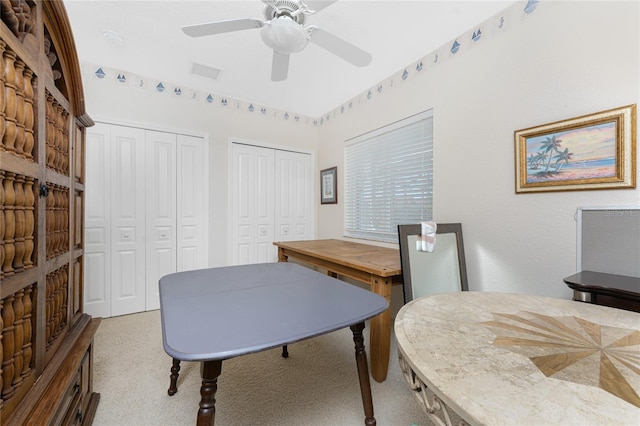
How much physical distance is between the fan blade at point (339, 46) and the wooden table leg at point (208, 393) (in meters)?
1.84

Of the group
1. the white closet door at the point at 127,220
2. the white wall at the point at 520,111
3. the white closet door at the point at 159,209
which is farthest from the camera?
the white closet door at the point at 159,209

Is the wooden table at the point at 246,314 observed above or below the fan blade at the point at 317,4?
below

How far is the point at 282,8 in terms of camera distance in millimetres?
1486

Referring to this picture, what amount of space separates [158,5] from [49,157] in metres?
1.56

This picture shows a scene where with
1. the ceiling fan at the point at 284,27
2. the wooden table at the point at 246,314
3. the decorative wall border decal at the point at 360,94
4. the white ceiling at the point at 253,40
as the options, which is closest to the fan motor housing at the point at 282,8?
the ceiling fan at the point at 284,27

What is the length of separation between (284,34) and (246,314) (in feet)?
4.99

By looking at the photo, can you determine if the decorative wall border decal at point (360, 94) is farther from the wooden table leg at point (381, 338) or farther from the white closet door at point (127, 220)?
the wooden table leg at point (381, 338)

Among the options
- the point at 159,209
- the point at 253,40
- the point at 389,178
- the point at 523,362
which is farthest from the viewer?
the point at 159,209

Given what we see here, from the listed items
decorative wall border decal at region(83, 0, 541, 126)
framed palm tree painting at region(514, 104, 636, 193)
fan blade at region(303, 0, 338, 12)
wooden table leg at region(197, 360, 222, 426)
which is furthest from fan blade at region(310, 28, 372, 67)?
wooden table leg at region(197, 360, 222, 426)

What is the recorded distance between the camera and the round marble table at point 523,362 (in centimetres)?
52

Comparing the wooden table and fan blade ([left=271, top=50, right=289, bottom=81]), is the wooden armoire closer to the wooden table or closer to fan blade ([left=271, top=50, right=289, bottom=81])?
the wooden table

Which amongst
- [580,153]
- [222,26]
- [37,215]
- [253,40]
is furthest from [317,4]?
[580,153]

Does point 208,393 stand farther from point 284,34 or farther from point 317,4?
point 317,4

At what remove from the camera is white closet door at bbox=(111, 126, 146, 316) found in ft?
9.38
